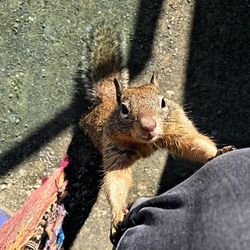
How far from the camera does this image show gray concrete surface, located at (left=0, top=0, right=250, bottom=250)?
345 centimetres

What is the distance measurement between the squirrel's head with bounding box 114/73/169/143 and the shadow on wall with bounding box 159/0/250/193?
2.00ft

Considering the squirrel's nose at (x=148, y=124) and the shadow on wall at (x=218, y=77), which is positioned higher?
the squirrel's nose at (x=148, y=124)

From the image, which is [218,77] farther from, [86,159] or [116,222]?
[116,222]

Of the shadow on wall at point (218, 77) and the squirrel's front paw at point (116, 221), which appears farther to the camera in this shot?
the shadow on wall at point (218, 77)

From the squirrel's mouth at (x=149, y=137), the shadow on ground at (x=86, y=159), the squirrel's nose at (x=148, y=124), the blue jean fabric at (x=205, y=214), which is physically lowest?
the shadow on ground at (x=86, y=159)

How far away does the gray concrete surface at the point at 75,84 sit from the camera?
3.45 m

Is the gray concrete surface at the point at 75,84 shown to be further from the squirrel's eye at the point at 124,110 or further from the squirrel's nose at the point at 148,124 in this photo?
the squirrel's nose at the point at 148,124

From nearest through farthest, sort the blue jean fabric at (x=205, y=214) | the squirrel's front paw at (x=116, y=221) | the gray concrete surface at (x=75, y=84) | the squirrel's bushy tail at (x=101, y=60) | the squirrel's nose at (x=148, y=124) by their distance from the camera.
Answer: the blue jean fabric at (x=205, y=214)
the squirrel's nose at (x=148, y=124)
the squirrel's front paw at (x=116, y=221)
the squirrel's bushy tail at (x=101, y=60)
the gray concrete surface at (x=75, y=84)

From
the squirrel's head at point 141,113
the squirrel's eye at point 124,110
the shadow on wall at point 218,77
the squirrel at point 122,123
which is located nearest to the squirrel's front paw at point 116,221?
the squirrel at point 122,123

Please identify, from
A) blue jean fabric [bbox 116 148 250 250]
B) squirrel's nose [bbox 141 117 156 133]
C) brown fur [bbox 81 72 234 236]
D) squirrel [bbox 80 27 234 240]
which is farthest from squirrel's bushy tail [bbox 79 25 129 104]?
blue jean fabric [bbox 116 148 250 250]

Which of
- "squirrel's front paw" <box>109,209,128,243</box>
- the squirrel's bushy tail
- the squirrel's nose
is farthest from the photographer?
the squirrel's bushy tail

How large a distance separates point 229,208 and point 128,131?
3.92ft

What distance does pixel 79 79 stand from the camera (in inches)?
136

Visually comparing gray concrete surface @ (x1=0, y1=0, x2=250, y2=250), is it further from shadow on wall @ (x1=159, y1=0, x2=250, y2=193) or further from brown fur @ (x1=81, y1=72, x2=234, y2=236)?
brown fur @ (x1=81, y1=72, x2=234, y2=236)
